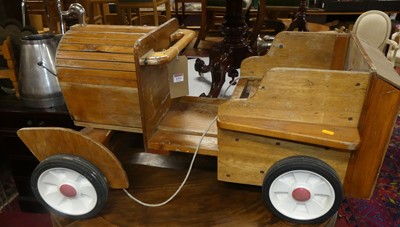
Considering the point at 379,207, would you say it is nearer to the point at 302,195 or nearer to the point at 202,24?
the point at 302,195

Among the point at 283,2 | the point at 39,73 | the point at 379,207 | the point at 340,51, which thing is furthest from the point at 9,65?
the point at 283,2

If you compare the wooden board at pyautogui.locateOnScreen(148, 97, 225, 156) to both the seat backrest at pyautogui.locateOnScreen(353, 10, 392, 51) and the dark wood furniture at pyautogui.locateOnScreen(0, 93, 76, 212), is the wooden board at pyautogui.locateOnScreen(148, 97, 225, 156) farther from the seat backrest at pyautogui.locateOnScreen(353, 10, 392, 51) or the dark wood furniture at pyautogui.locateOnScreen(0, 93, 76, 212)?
the seat backrest at pyautogui.locateOnScreen(353, 10, 392, 51)

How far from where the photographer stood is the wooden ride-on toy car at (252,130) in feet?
2.51

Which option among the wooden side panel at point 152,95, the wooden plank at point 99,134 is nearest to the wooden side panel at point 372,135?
the wooden side panel at point 152,95

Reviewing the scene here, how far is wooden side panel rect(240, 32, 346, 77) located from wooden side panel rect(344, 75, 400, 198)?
41cm

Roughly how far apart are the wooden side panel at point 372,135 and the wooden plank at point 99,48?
58cm

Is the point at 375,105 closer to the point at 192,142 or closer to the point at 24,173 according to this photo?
the point at 192,142

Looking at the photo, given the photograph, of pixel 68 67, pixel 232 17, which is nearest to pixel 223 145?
pixel 68 67

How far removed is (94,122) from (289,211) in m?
0.58

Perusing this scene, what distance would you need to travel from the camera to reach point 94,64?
89 centimetres

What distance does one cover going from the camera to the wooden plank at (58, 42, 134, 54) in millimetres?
884

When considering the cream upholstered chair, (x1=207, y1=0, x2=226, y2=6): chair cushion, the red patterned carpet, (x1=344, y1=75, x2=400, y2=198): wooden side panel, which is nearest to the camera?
(x1=344, y1=75, x2=400, y2=198): wooden side panel

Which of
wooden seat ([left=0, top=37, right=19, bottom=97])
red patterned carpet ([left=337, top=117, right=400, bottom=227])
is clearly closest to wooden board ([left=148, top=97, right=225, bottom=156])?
wooden seat ([left=0, top=37, right=19, bottom=97])

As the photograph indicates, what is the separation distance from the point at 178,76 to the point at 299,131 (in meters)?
0.48
